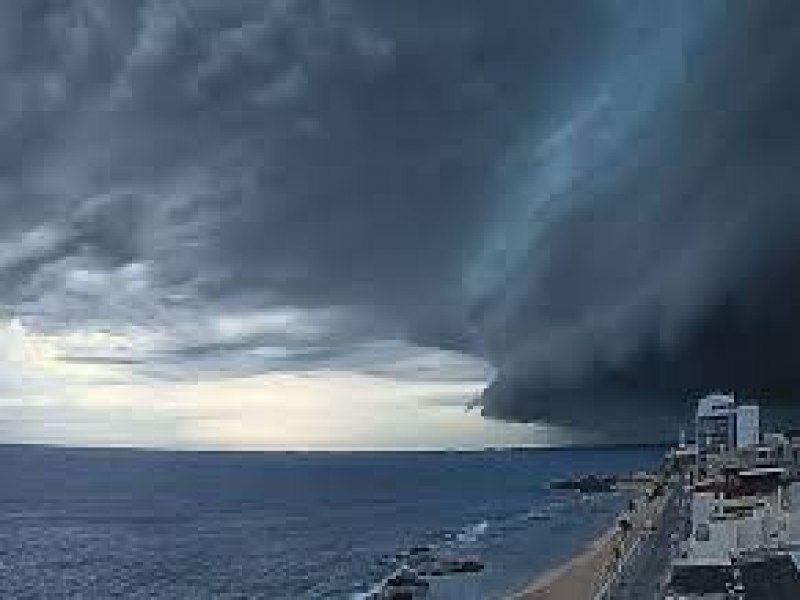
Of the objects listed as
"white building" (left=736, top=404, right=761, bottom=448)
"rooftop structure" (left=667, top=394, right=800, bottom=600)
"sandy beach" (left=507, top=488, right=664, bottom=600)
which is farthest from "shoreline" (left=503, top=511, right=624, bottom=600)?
"white building" (left=736, top=404, right=761, bottom=448)

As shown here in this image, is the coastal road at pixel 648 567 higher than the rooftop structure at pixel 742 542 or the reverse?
the reverse

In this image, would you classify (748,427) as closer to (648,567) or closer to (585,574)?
(585,574)

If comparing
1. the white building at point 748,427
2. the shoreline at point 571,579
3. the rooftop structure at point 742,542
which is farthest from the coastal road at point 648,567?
the white building at point 748,427

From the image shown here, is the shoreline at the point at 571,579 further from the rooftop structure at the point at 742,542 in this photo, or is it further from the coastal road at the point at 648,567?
the rooftop structure at the point at 742,542

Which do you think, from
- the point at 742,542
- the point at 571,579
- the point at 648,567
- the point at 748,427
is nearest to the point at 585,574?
the point at 571,579

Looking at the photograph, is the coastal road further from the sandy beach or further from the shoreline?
the shoreline

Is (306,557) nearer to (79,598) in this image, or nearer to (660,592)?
(79,598)

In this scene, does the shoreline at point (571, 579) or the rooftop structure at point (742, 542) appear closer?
the rooftop structure at point (742, 542)

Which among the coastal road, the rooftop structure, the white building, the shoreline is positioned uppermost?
the white building

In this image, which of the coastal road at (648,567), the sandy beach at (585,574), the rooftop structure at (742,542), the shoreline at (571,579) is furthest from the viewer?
the shoreline at (571,579)
